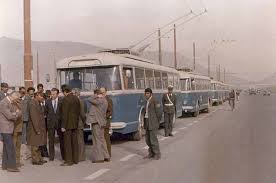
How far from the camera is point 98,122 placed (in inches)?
504

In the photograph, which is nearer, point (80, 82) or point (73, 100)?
point (73, 100)

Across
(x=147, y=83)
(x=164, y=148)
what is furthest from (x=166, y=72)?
(x=164, y=148)

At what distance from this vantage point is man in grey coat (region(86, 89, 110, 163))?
42.1 ft

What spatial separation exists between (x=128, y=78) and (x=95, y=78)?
114 centimetres

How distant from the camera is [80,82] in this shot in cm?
1698

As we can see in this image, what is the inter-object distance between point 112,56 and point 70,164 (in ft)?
16.8

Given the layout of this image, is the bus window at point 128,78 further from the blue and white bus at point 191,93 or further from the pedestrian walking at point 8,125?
the blue and white bus at point 191,93

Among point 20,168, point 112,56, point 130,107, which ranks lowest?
point 20,168

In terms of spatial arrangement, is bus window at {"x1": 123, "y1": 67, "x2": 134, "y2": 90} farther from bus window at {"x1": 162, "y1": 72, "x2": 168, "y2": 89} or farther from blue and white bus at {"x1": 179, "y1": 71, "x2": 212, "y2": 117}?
blue and white bus at {"x1": 179, "y1": 71, "x2": 212, "y2": 117}

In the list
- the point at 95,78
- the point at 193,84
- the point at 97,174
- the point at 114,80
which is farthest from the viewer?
the point at 193,84

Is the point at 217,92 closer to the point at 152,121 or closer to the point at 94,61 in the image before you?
the point at 94,61

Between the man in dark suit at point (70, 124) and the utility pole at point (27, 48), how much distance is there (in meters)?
3.64

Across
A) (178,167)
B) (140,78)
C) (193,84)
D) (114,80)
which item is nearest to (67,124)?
(178,167)

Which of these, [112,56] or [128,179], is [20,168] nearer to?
[128,179]
